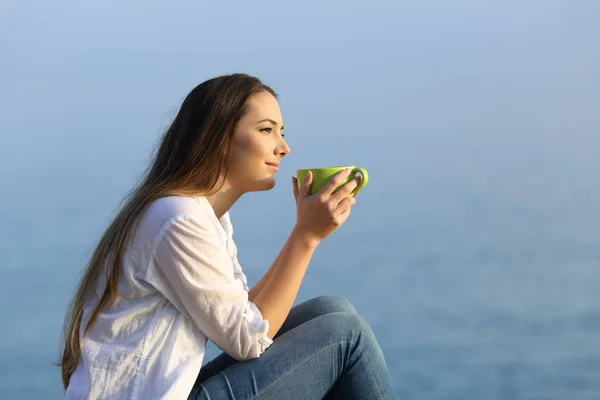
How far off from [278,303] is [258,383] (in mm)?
159

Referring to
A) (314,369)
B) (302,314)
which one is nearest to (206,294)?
(314,369)

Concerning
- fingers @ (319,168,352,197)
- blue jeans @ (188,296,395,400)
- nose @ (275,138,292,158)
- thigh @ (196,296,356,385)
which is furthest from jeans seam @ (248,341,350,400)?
nose @ (275,138,292,158)

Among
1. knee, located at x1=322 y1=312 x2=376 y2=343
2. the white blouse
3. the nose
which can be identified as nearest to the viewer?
the white blouse

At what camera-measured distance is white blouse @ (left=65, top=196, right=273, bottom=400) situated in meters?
1.47

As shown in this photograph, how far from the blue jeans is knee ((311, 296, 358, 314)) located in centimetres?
9

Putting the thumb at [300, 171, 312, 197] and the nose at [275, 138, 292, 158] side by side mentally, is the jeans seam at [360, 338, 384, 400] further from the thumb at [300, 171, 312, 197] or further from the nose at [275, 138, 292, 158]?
the nose at [275, 138, 292, 158]

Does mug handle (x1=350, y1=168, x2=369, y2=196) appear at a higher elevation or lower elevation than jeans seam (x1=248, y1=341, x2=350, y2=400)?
higher

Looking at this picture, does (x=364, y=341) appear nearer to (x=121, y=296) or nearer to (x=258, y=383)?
(x=258, y=383)

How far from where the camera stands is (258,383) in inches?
59.7

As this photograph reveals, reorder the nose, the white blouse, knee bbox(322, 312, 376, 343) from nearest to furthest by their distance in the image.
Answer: the white blouse → knee bbox(322, 312, 376, 343) → the nose

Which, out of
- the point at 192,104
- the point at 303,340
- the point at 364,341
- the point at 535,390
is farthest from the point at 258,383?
the point at 535,390

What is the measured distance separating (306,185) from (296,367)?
13.5 inches

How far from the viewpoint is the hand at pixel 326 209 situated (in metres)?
1.62

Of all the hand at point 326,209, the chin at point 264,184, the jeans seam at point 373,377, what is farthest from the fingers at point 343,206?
the jeans seam at point 373,377
